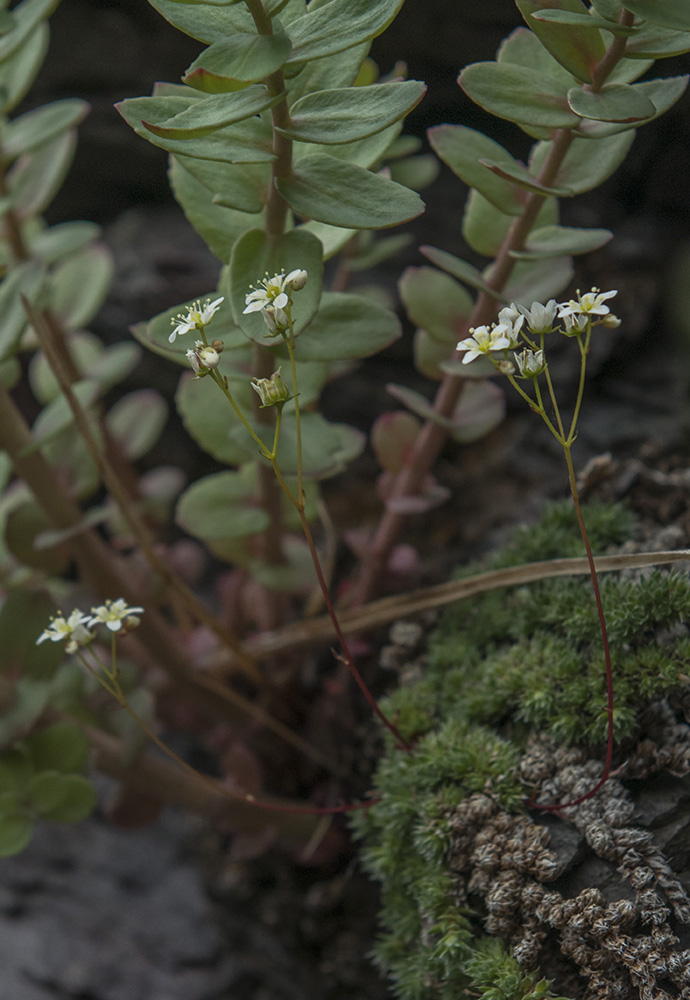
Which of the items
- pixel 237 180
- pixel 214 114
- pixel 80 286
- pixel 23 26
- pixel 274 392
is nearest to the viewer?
pixel 214 114

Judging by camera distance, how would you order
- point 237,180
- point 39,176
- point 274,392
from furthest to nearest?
1. point 39,176
2. point 237,180
3. point 274,392

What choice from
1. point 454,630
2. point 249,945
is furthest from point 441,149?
point 249,945

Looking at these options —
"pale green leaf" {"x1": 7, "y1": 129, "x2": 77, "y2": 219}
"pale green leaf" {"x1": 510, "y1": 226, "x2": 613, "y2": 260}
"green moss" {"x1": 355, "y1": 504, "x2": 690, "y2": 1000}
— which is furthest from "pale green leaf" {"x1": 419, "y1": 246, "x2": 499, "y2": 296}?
"pale green leaf" {"x1": 7, "y1": 129, "x2": 77, "y2": 219}

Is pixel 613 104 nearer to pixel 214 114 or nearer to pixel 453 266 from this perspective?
pixel 453 266

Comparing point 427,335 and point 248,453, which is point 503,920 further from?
point 427,335

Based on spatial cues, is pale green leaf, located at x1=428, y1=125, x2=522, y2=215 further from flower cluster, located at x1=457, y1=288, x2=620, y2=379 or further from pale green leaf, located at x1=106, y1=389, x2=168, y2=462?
pale green leaf, located at x1=106, y1=389, x2=168, y2=462

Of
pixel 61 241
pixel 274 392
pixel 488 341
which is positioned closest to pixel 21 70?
pixel 61 241
